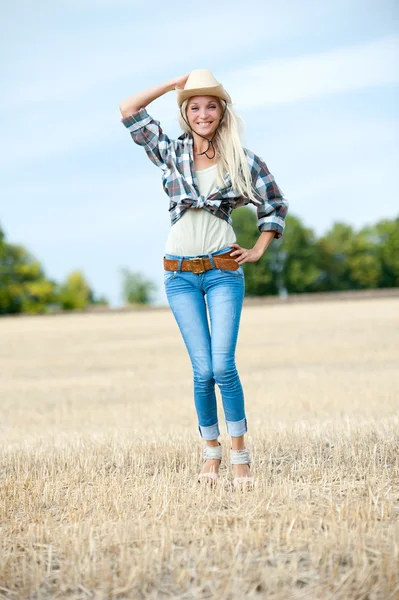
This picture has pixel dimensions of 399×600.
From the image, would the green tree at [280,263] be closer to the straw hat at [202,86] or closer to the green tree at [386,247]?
the green tree at [386,247]

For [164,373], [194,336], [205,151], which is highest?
[205,151]

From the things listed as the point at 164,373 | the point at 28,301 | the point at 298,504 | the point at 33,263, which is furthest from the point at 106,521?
the point at 33,263

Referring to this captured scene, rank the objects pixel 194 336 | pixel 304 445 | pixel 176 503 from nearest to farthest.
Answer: pixel 176 503 → pixel 194 336 → pixel 304 445

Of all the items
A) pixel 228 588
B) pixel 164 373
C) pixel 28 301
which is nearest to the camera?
pixel 228 588

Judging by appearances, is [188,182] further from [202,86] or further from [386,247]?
[386,247]

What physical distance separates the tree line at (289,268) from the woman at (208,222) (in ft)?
225

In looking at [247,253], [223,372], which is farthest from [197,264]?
[223,372]

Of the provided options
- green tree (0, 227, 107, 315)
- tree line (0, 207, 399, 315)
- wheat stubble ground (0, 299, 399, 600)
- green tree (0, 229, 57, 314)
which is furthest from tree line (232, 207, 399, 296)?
wheat stubble ground (0, 299, 399, 600)

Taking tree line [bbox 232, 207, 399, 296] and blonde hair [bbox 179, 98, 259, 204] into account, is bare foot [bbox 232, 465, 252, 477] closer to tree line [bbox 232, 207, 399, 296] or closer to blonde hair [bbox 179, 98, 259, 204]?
blonde hair [bbox 179, 98, 259, 204]

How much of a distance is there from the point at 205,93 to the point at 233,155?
18.1 inches

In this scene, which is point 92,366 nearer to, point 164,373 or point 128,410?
point 164,373

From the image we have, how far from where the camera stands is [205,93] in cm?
500

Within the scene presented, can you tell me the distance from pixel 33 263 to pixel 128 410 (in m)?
66.6

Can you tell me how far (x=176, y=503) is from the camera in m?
4.49
